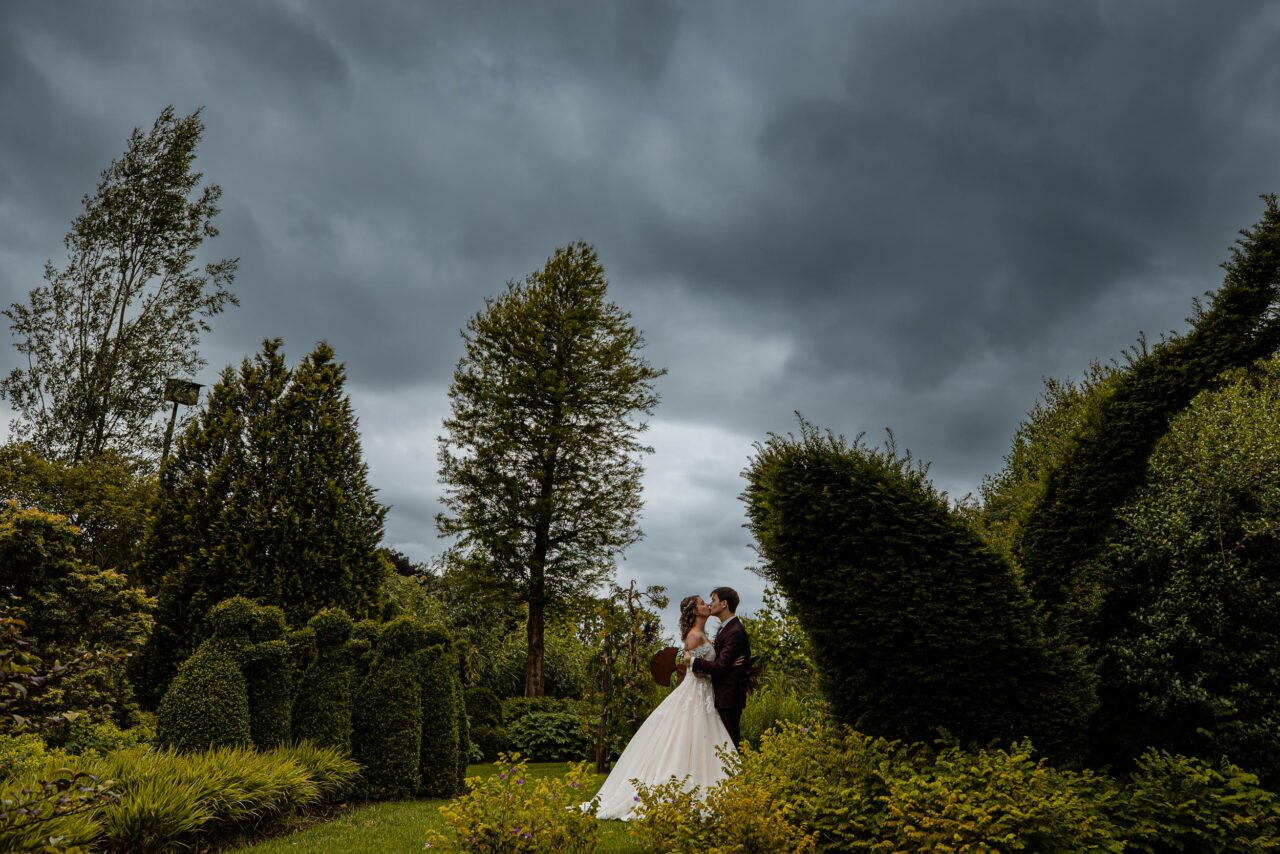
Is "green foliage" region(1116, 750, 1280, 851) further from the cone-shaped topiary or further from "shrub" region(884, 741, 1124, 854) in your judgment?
the cone-shaped topiary

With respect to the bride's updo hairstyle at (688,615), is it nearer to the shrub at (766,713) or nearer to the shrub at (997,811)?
the shrub at (766,713)

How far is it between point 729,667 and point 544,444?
12.5 metres

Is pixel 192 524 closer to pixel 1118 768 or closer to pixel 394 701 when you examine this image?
pixel 394 701

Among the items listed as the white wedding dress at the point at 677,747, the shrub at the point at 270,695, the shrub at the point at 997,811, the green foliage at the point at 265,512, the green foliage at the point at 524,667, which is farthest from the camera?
the green foliage at the point at 524,667

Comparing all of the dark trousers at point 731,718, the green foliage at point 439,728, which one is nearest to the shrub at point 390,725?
the green foliage at point 439,728

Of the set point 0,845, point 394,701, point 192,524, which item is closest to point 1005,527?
point 394,701

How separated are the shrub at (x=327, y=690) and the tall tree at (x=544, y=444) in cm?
1007

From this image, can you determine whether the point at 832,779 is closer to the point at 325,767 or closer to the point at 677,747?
the point at 677,747

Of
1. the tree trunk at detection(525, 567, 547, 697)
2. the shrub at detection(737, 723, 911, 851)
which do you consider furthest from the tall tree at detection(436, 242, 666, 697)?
the shrub at detection(737, 723, 911, 851)

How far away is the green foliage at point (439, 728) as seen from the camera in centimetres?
949

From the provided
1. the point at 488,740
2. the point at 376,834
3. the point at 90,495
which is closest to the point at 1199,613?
the point at 376,834

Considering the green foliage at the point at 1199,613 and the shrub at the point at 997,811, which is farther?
the green foliage at the point at 1199,613

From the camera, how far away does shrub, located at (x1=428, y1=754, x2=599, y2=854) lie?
480 cm

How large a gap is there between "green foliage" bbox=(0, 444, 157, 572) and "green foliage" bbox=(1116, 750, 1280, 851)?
69.0 ft
